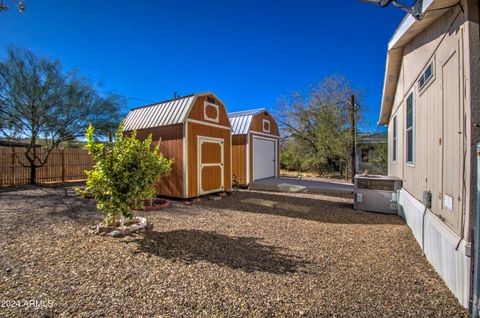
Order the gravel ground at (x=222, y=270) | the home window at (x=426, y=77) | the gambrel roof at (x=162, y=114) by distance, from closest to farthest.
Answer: the gravel ground at (x=222, y=270) < the home window at (x=426, y=77) < the gambrel roof at (x=162, y=114)

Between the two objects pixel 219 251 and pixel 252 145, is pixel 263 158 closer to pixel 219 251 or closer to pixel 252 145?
pixel 252 145

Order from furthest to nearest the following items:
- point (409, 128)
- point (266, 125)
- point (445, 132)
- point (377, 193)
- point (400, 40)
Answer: point (266, 125) < point (377, 193) < point (409, 128) < point (400, 40) < point (445, 132)

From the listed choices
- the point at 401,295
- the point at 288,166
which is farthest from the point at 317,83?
the point at 401,295

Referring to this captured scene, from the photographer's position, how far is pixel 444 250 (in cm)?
225

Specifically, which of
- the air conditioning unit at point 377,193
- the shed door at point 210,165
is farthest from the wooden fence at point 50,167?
the air conditioning unit at point 377,193

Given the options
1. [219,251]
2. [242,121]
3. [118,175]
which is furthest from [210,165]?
[219,251]

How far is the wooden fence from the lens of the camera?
9620mm

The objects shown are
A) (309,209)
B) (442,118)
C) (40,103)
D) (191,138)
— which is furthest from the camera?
(40,103)

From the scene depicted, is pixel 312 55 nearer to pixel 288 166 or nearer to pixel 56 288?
pixel 288 166

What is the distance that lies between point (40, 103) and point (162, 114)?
6.91 meters

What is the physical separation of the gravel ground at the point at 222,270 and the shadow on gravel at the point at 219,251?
0.02 meters

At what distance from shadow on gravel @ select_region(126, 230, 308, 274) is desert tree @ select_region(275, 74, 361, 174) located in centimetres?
1172

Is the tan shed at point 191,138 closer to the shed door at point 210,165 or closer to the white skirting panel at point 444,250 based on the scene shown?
the shed door at point 210,165

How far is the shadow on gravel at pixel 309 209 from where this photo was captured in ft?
15.7
